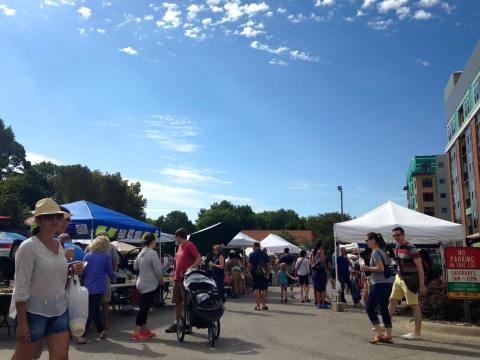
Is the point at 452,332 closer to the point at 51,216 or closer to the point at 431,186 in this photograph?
the point at 51,216

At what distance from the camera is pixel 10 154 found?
7088 cm

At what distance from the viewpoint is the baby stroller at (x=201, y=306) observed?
24.3 feet

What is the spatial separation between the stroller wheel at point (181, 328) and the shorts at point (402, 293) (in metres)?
3.62

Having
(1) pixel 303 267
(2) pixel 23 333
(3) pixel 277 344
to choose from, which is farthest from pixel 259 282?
(2) pixel 23 333

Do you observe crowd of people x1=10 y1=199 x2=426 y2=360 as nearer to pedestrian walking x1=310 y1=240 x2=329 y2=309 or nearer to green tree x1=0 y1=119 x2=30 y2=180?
pedestrian walking x1=310 y1=240 x2=329 y2=309

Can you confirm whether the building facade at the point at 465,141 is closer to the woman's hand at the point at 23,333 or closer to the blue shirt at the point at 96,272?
the blue shirt at the point at 96,272

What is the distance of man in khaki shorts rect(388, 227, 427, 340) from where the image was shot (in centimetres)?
780

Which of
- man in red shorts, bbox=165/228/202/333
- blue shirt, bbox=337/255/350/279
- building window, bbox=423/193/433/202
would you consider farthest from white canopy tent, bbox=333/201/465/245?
building window, bbox=423/193/433/202

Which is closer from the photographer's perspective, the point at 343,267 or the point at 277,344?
the point at 277,344

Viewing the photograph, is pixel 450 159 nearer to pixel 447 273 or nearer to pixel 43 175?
pixel 447 273

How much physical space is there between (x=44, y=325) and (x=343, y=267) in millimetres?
11658

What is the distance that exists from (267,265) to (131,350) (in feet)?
20.9

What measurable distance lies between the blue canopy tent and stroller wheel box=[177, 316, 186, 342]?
198 inches

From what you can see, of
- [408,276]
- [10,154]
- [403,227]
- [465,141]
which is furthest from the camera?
[10,154]
